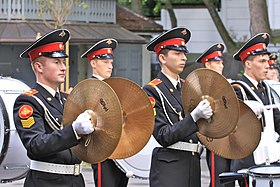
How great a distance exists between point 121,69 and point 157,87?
62.4ft

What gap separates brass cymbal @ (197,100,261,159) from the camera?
6367 mm

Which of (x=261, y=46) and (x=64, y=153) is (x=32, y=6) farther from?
(x=64, y=153)

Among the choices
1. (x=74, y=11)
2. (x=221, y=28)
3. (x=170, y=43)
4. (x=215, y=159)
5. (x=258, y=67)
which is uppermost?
(x=74, y=11)

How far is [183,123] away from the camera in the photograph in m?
6.02

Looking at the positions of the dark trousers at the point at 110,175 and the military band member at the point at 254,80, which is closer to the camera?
the military band member at the point at 254,80

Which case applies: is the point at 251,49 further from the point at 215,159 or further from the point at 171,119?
the point at 215,159

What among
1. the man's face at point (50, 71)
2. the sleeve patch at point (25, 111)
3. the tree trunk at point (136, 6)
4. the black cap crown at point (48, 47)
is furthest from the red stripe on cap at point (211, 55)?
the tree trunk at point (136, 6)

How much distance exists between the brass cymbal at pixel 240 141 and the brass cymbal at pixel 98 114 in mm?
1334

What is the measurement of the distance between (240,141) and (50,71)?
155 cm

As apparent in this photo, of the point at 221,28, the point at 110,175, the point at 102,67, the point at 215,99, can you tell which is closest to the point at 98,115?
the point at 215,99

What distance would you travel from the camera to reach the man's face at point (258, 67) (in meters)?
7.48

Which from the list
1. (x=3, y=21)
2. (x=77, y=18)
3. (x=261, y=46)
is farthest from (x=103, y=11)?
(x=261, y=46)

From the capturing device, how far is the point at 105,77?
28.5 ft

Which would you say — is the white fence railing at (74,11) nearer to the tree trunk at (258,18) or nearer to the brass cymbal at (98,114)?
the tree trunk at (258,18)
